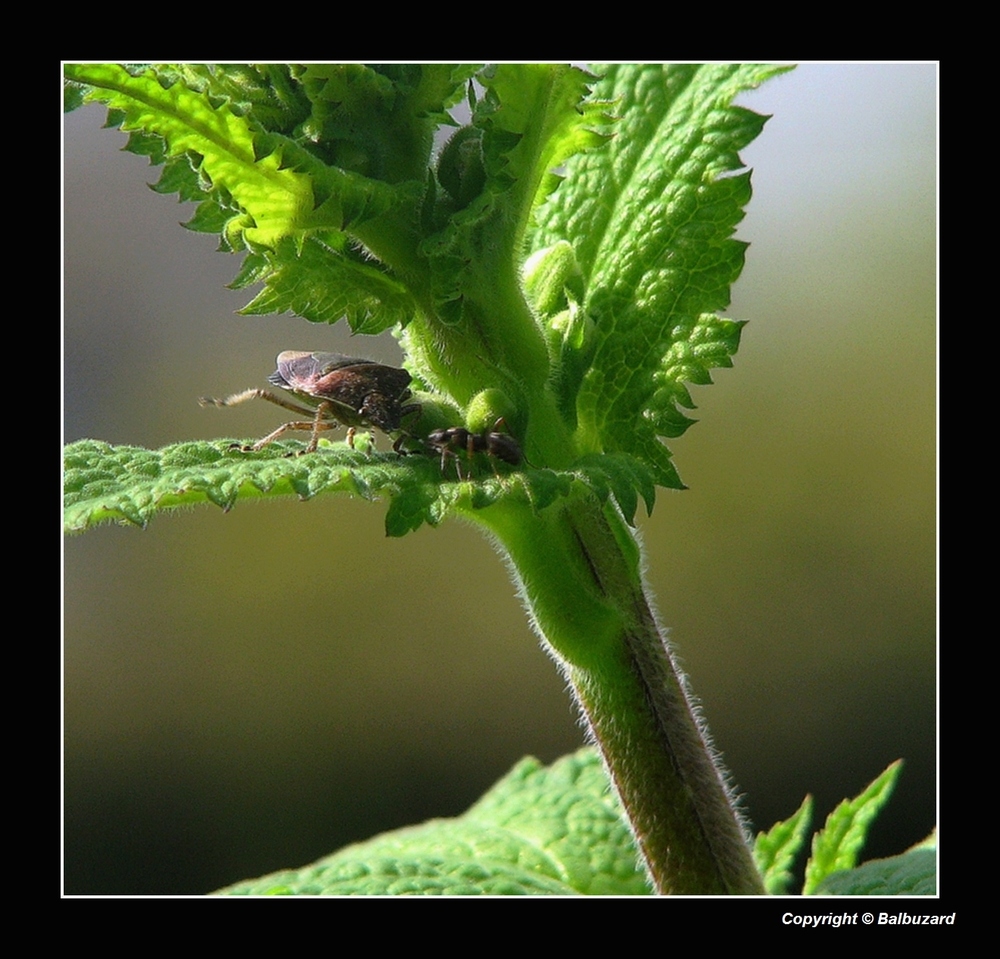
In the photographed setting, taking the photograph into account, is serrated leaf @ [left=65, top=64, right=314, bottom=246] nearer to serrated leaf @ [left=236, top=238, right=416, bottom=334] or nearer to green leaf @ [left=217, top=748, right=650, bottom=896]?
serrated leaf @ [left=236, top=238, right=416, bottom=334]

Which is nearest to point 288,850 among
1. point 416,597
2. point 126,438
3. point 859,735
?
point 416,597

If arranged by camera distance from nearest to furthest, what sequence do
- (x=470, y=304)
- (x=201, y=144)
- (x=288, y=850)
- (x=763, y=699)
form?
(x=201, y=144)
(x=470, y=304)
(x=288, y=850)
(x=763, y=699)

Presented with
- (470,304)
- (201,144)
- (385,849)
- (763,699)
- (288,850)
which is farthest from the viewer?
(763,699)

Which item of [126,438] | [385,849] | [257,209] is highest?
[126,438]

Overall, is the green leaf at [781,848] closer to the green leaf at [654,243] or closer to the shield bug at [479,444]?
the green leaf at [654,243]

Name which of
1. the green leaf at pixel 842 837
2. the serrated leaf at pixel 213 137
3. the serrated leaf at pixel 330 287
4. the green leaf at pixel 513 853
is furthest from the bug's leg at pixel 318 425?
the green leaf at pixel 842 837

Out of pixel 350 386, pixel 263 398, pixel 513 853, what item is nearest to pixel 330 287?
pixel 350 386

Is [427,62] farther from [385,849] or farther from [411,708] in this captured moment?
[411,708]
